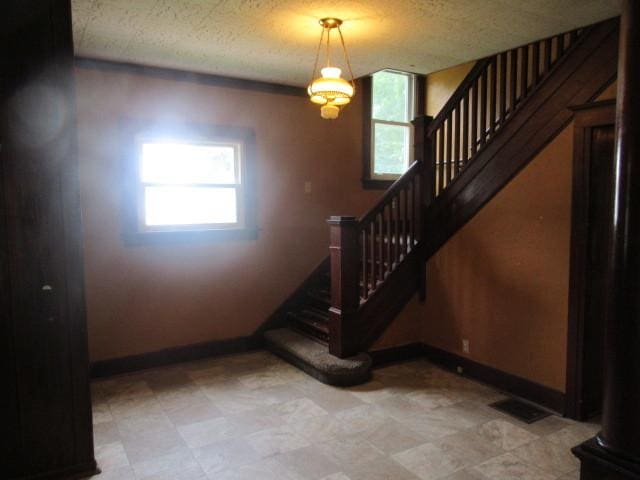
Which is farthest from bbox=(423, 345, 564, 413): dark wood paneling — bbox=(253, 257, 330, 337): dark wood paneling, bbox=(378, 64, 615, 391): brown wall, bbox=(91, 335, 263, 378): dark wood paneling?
bbox=(91, 335, 263, 378): dark wood paneling

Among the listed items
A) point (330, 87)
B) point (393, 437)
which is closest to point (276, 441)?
point (393, 437)

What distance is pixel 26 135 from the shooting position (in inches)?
93.7

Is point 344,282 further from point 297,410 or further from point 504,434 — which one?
point 504,434

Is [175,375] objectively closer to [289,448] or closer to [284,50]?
[289,448]

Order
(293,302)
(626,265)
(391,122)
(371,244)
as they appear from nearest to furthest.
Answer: (626,265)
(371,244)
(293,302)
(391,122)

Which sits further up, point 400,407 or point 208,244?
point 208,244

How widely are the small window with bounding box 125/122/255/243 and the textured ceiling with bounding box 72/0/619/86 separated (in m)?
0.66

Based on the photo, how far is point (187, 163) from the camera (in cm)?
445

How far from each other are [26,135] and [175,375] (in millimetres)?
2446

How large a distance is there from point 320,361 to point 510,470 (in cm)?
175

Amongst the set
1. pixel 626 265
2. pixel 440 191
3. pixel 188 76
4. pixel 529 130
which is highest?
pixel 188 76

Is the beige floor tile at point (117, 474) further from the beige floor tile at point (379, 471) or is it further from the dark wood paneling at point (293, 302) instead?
the dark wood paneling at point (293, 302)

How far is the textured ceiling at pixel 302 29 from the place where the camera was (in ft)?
9.52

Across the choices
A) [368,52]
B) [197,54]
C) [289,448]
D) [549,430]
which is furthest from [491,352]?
[197,54]
